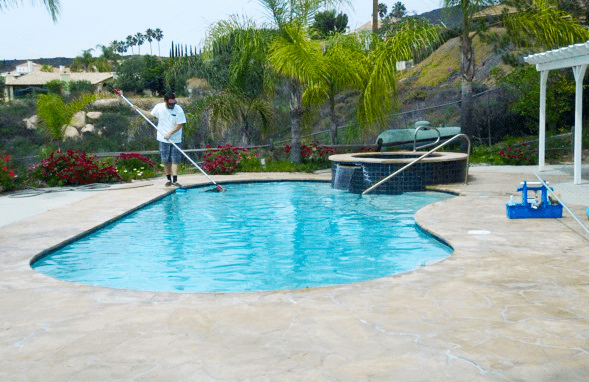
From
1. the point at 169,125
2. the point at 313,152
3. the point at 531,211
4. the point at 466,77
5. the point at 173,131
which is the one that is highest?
the point at 466,77

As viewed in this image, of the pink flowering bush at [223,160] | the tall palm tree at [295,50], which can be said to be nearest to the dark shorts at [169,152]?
the pink flowering bush at [223,160]

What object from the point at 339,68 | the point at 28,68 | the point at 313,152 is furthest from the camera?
the point at 28,68

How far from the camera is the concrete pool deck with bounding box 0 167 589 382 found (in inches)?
137

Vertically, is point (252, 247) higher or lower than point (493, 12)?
lower

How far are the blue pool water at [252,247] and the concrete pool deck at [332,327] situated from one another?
84cm

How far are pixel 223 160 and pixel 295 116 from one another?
218 centimetres

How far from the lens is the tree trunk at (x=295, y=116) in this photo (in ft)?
53.8

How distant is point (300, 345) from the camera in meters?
3.86

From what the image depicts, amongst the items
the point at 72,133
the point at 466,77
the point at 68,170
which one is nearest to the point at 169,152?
the point at 68,170

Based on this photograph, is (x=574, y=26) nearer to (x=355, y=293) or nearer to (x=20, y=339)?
(x=355, y=293)

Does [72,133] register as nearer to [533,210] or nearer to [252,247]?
[252,247]

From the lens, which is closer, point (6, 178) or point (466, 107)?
point (6, 178)

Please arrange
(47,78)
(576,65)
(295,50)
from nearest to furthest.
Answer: (576,65) < (295,50) < (47,78)

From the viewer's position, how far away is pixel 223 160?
16.1 metres
